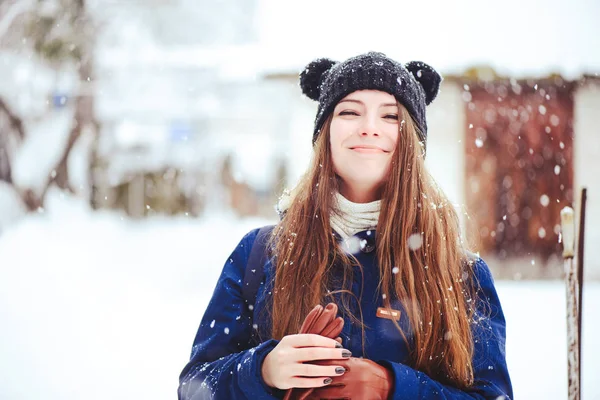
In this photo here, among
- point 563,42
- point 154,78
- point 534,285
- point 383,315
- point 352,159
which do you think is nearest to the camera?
point 383,315

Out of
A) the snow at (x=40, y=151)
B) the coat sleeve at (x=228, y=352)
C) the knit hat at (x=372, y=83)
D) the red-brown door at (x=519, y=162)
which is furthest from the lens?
the snow at (x=40, y=151)

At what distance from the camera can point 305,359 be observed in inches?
50.0

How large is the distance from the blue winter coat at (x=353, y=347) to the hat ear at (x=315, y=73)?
0.59 m

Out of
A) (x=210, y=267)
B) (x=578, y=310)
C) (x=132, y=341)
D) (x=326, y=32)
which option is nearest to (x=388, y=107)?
(x=578, y=310)

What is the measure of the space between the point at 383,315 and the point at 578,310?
1.10 metres

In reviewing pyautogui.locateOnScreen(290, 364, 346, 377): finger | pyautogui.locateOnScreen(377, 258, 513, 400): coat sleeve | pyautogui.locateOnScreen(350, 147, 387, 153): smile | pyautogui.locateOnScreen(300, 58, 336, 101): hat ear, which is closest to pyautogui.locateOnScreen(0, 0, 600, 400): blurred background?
pyautogui.locateOnScreen(300, 58, 336, 101): hat ear

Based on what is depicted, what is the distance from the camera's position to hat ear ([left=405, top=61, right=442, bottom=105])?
1.81 meters

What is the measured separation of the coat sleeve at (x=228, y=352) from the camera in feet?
4.50

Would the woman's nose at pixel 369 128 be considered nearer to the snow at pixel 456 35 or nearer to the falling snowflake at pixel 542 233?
the snow at pixel 456 35

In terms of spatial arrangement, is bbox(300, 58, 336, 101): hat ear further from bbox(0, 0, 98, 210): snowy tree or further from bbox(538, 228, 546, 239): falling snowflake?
bbox(0, 0, 98, 210): snowy tree

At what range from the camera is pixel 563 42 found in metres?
8.95

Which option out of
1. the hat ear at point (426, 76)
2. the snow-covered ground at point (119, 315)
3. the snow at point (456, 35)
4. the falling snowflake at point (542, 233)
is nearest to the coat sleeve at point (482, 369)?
the hat ear at point (426, 76)

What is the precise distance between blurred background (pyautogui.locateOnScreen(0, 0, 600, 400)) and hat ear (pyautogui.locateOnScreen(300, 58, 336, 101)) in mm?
2472

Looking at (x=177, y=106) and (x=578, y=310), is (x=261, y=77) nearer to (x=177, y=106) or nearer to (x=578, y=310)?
(x=578, y=310)
